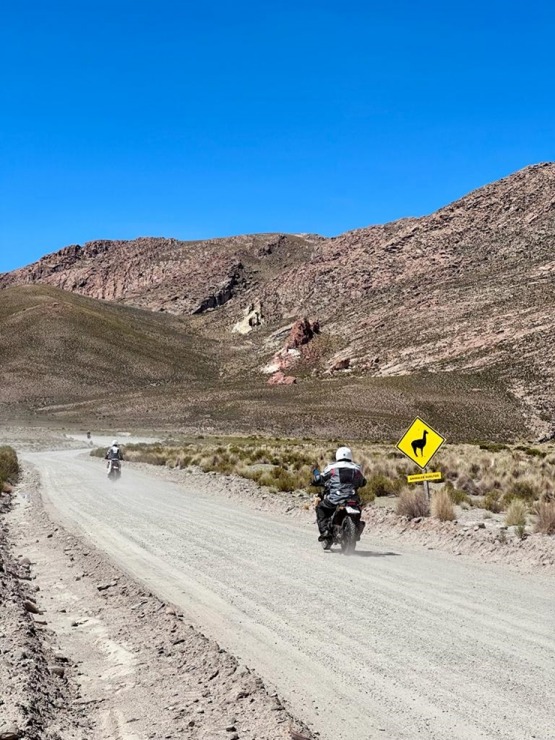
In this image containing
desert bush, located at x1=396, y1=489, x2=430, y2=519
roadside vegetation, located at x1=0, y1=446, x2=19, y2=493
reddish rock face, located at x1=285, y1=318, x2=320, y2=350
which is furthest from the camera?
reddish rock face, located at x1=285, y1=318, x2=320, y2=350

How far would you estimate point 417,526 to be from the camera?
15.5 metres

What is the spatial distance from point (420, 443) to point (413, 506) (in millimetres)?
1594

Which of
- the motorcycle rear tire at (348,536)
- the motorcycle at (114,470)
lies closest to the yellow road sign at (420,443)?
the motorcycle rear tire at (348,536)

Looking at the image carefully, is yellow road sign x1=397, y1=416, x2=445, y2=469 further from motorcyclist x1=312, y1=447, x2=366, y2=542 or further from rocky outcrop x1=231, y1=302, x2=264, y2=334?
rocky outcrop x1=231, y1=302, x2=264, y2=334

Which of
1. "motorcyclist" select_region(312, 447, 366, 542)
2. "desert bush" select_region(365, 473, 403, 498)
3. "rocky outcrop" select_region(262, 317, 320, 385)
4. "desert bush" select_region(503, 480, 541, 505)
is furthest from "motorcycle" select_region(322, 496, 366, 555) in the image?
"rocky outcrop" select_region(262, 317, 320, 385)

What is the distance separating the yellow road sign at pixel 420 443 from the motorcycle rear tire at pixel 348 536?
5.29m

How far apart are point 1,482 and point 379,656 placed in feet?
73.7

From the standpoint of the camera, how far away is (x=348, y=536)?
489 inches

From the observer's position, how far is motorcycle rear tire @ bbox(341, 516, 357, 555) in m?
12.4

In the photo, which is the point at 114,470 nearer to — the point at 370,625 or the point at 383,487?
the point at 383,487

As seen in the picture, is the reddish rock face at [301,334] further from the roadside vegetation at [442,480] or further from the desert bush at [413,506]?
the desert bush at [413,506]

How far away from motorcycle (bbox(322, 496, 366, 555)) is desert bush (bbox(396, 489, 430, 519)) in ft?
14.4

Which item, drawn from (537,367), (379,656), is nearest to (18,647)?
(379,656)

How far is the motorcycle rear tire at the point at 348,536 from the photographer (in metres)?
12.4
